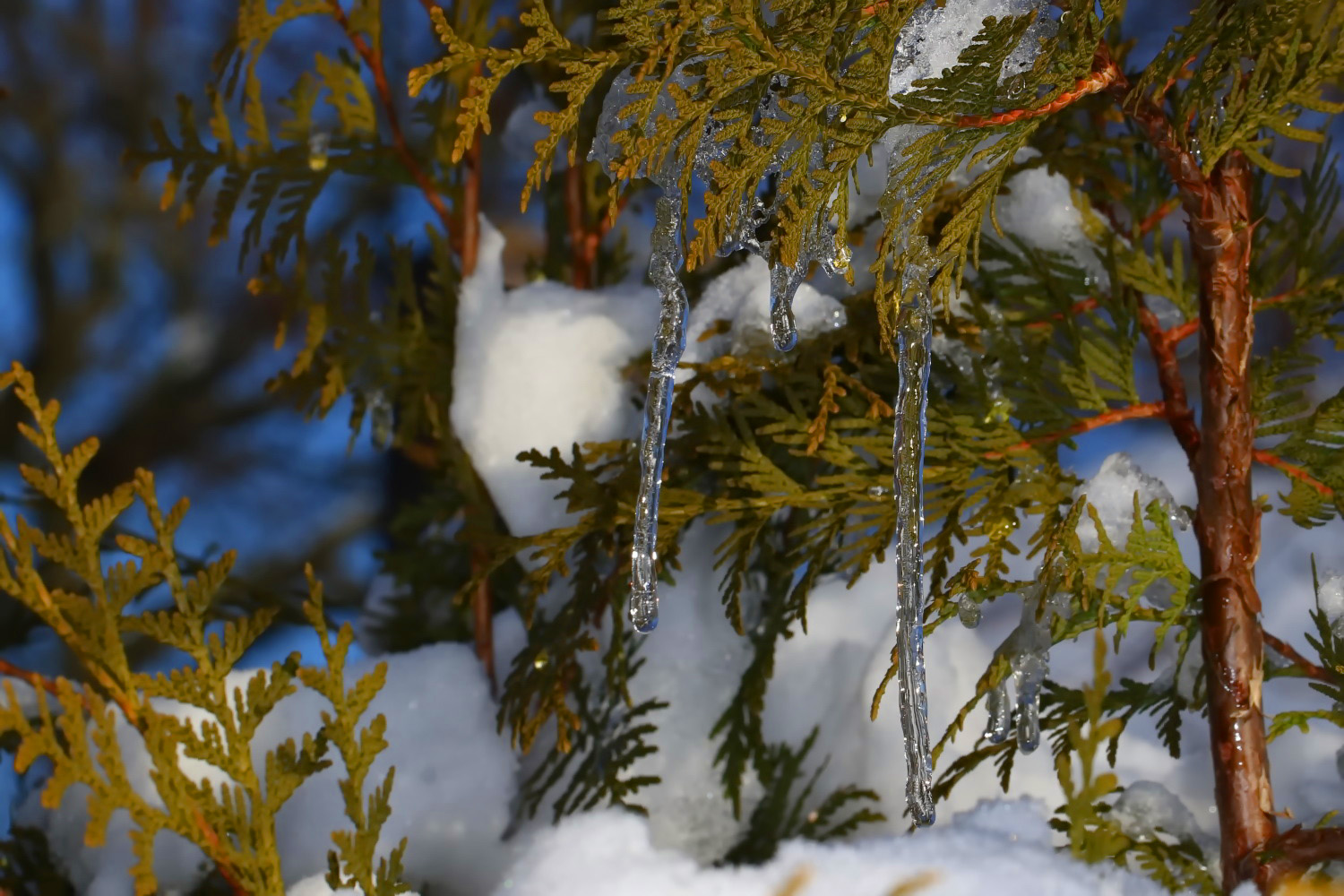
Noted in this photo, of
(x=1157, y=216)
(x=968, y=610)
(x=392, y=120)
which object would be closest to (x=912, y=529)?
(x=968, y=610)

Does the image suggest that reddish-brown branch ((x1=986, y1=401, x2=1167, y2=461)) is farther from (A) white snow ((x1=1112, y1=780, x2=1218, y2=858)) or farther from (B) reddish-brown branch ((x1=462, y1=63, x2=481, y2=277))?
(B) reddish-brown branch ((x1=462, y1=63, x2=481, y2=277))

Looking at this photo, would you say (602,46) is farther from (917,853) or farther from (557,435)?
(917,853)

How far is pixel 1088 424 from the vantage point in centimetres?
85

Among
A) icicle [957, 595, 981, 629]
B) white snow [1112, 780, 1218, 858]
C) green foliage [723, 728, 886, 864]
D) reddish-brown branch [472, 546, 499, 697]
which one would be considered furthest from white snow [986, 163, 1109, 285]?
reddish-brown branch [472, 546, 499, 697]

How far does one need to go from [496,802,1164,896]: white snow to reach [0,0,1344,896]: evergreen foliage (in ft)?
0.15

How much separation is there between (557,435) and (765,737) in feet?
1.48

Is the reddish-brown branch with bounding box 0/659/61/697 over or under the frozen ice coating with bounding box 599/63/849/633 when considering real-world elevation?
under

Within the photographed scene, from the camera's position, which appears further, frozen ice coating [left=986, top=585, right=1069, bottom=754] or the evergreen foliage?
frozen ice coating [left=986, top=585, right=1069, bottom=754]

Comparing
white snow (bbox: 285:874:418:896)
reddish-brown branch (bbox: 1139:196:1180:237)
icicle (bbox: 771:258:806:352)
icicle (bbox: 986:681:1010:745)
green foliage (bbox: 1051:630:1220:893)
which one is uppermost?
reddish-brown branch (bbox: 1139:196:1180:237)

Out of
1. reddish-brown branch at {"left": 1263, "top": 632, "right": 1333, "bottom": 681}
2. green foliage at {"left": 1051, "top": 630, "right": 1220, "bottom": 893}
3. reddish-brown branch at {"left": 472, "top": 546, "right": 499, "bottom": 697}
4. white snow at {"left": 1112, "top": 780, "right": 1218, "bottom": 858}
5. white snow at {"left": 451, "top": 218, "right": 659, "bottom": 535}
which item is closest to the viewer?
green foliage at {"left": 1051, "top": 630, "right": 1220, "bottom": 893}

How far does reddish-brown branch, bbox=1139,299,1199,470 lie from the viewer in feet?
2.78

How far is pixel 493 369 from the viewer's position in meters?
1.12

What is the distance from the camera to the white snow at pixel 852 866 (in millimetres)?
762

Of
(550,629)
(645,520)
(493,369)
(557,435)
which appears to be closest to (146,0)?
(493,369)
